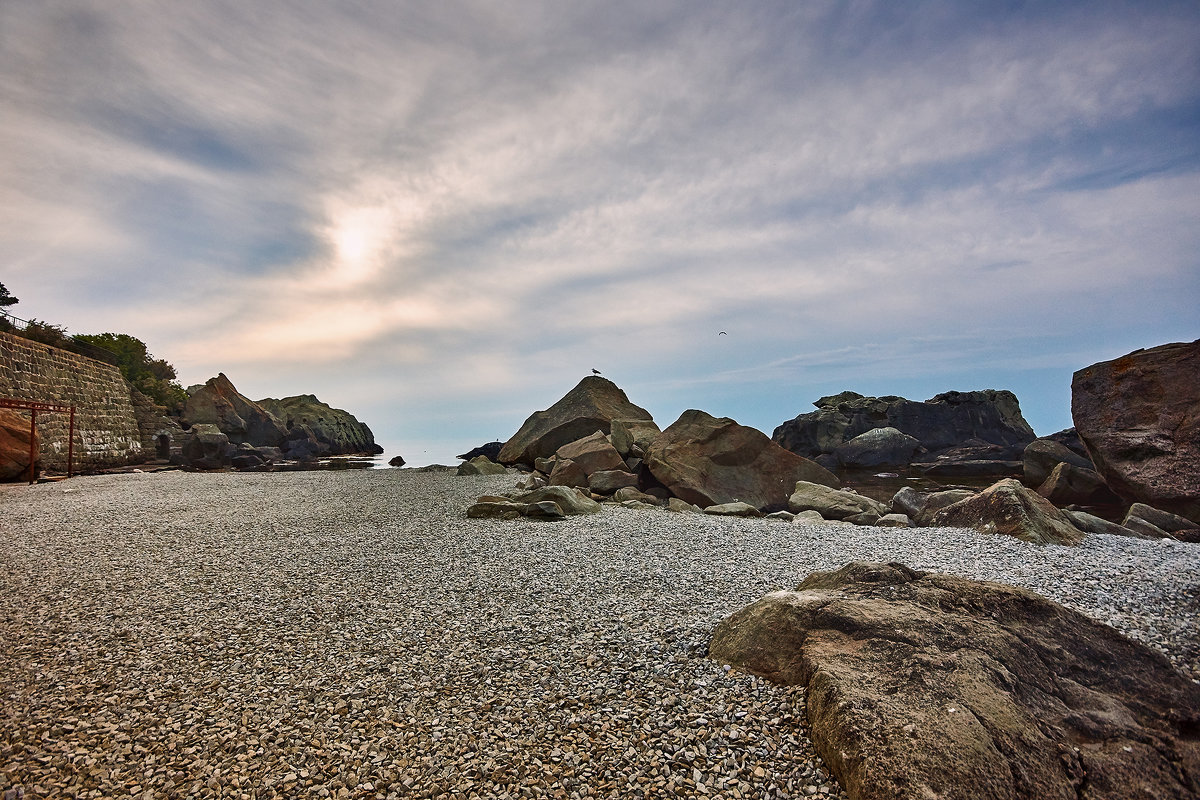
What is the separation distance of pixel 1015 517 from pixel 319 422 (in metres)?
69.9

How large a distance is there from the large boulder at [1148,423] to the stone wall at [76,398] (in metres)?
40.4

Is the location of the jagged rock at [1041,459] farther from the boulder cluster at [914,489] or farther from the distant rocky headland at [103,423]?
the distant rocky headland at [103,423]

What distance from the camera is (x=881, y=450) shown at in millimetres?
50844

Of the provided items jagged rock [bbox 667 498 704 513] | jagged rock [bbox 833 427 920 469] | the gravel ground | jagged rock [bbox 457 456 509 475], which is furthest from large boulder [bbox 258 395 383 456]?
jagged rock [bbox 833 427 920 469]

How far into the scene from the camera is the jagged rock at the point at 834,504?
15.2 m

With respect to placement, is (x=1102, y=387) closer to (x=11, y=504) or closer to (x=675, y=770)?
(x=675, y=770)

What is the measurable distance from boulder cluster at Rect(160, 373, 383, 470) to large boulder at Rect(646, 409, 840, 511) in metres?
28.2

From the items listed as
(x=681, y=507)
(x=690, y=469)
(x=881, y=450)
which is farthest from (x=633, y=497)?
(x=881, y=450)

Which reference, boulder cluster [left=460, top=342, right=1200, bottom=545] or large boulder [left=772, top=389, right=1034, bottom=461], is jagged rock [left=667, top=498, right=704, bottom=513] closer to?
boulder cluster [left=460, top=342, right=1200, bottom=545]

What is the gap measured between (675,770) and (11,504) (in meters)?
19.9

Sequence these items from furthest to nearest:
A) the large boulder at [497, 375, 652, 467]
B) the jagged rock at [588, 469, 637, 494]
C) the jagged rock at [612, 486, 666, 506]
Answer: 1. the large boulder at [497, 375, 652, 467]
2. the jagged rock at [588, 469, 637, 494]
3. the jagged rock at [612, 486, 666, 506]

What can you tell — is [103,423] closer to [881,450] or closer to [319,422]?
[319,422]

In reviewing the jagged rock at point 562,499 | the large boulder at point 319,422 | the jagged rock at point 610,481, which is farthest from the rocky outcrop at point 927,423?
the large boulder at point 319,422

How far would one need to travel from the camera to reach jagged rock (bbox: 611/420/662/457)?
68.6 ft
